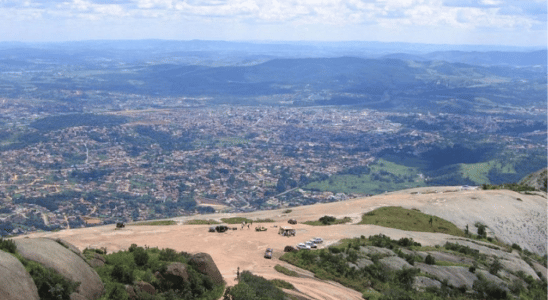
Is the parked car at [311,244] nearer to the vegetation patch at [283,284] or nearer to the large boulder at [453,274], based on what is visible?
the large boulder at [453,274]

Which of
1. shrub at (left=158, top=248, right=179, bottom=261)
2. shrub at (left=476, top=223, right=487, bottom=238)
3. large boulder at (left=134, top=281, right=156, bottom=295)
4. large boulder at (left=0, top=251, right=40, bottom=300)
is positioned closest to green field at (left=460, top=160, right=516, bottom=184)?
Result: shrub at (left=476, top=223, right=487, bottom=238)

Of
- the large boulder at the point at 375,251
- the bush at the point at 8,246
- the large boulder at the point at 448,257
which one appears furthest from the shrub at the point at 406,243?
the bush at the point at 8,246

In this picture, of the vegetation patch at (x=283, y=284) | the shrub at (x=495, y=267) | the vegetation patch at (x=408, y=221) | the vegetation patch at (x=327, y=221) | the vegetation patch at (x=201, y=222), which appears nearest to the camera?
the vegetation patch at (x=283, y=284)

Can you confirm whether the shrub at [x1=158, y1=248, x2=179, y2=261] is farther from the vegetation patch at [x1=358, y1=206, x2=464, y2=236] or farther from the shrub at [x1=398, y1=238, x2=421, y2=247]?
the vegetation patch at [x1=358, y1=206, x2=464, y2=236]

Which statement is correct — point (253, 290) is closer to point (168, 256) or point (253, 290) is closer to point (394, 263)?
point (168, 256)

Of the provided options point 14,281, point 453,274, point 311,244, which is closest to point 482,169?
point 453,274

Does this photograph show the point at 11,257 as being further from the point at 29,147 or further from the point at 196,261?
the point at 29,147
